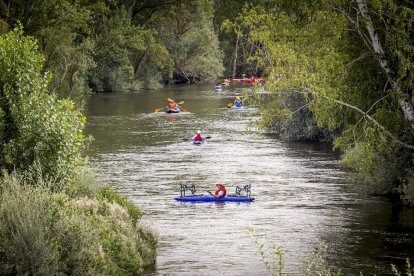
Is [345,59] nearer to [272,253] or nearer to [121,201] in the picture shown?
[121,201]

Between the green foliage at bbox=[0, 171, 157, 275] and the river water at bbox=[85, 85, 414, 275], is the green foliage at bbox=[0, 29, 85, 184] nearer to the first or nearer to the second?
the green foliage at bbox=[0, 171, 157, 275]

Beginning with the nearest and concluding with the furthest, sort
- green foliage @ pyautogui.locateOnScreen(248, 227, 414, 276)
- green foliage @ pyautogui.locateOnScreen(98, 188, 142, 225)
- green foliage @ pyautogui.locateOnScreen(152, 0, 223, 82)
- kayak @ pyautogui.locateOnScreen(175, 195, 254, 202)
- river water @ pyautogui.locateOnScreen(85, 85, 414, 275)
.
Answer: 1. green foliage @ pyautogui.locateOnScreen(248, 227, 414, 276)
2. green foliage @ pyautogui.locateOnScreen(98, 188, 142, 225)
3. river water @ pyautogui.locateOnScreen(85, 85, 414, 275)
4. kayak @ pyautogui.locateOnScreen(175, 195, 254, 202)
5. green foliage @ pyautogui.locateOnScreen(152, 0, 223, 82)

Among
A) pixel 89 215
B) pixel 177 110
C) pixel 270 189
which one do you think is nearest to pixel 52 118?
pixel 89 215

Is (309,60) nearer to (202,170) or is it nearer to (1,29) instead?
(202,170)

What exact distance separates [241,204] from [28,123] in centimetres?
1127

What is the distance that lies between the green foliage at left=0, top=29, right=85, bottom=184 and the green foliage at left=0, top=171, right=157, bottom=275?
1.24 metres

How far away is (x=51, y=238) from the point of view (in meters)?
15.9

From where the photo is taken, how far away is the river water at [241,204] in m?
21.4

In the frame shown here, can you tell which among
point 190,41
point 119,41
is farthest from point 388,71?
point 190,41

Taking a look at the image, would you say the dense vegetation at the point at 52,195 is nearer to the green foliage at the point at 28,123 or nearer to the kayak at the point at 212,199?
the green foliage at the point at 28,123

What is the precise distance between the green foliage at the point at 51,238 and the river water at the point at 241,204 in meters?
2.09

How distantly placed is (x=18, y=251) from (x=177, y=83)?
271 feet

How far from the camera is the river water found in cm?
2138

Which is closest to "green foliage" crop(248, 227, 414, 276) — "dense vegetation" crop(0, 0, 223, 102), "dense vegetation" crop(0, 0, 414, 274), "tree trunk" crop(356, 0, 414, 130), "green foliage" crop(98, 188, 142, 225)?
"dense vegetation" crop(0, 0, 414, 274)
